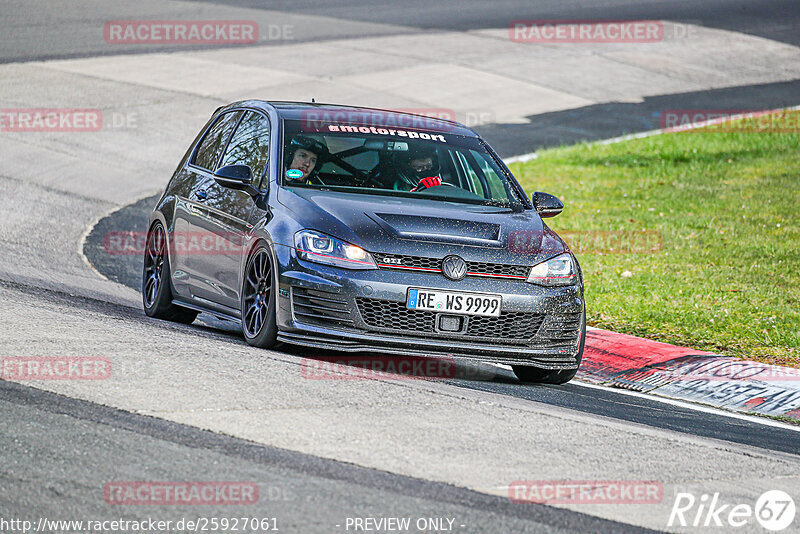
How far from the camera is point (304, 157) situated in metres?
8.68

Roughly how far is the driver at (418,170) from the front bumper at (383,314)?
1.23 m

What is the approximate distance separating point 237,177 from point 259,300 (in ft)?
3.02

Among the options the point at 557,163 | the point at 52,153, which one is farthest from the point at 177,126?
the point at 557,163

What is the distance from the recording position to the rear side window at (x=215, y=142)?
31.5ft

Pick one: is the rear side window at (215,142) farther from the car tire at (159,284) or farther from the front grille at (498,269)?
the front grille at (498,269)

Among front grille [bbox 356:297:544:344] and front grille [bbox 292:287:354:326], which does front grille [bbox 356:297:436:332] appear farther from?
front grille [bbox 292:287:354:326]

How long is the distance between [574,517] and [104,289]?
21.6 ft

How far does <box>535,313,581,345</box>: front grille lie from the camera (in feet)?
26.2

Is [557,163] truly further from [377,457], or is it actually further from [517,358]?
[377,457]

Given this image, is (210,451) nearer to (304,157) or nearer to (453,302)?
(453,302)

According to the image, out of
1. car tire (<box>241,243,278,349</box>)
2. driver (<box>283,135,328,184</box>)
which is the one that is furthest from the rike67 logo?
driver (<box>283,135,328,184</box>)

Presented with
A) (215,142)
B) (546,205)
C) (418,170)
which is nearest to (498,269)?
(546,205)

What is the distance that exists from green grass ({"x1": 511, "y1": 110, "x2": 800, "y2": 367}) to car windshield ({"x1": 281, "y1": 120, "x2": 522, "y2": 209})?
2.24 metres

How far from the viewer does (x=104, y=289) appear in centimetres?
1086
